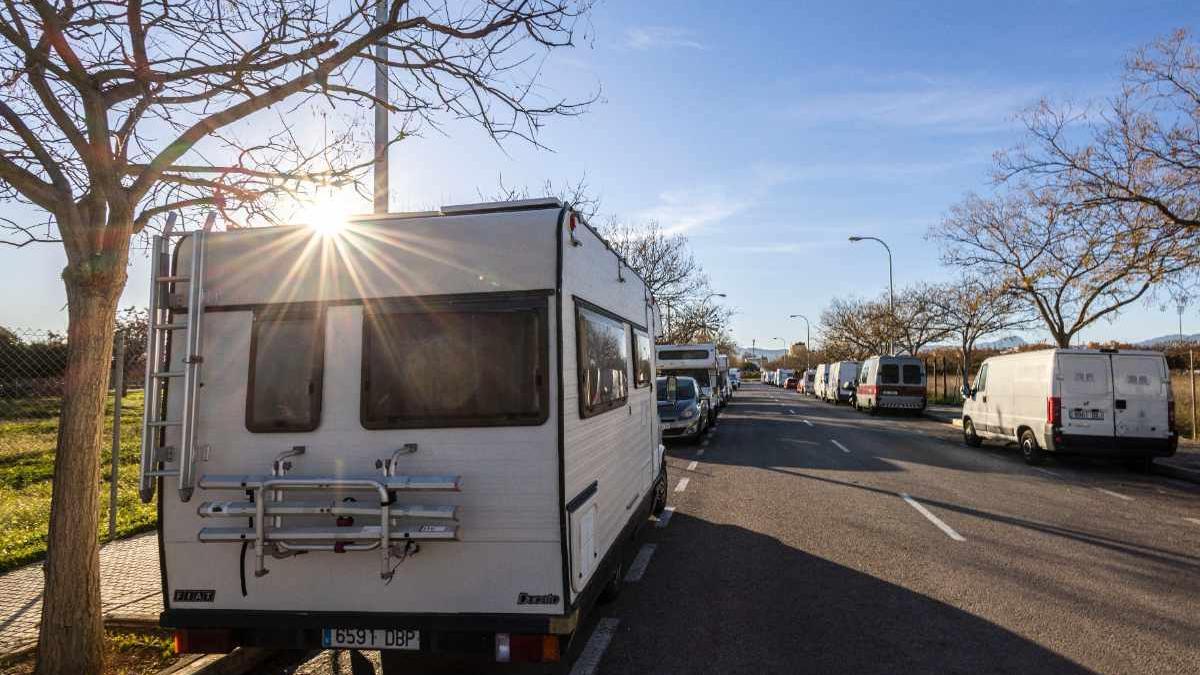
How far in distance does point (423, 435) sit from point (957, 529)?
6.95 metres

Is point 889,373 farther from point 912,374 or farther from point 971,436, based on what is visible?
point 971,436

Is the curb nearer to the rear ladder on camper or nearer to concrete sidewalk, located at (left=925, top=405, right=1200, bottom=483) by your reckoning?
the rear ladder on camper

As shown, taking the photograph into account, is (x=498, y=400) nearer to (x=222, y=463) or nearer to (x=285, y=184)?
(x=222, y=463)

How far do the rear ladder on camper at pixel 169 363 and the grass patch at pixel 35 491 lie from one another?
26.2 inches

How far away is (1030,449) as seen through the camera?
14.3 metres

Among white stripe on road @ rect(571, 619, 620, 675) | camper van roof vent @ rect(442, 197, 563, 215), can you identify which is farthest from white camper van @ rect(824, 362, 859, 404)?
camper van roof vent @ rect(442, 197, 563, 215)

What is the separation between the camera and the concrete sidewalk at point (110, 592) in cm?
498

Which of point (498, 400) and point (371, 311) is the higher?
point (371, 311)

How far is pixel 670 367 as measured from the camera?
2467 centimetres

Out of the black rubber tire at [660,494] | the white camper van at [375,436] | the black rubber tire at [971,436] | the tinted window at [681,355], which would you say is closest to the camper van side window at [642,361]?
the black rubber tire at [660,494]

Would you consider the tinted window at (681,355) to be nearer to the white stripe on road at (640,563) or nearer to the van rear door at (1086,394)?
the van rear door at (1086,394)

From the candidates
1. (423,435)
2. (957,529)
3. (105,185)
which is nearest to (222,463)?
(423,435)

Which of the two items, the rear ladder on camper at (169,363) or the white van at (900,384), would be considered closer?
the rear ladder on camper at (169,363)

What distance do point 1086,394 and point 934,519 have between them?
6713 mm
